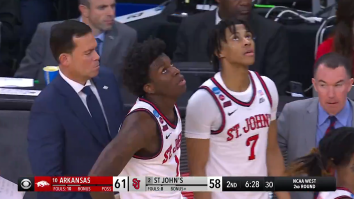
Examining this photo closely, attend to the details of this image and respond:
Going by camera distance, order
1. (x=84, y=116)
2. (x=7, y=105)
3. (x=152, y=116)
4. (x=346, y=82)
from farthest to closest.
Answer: (x=7, y=105) → (x=346, y=82) → (x=84, y=116) → (x=152, y=116)

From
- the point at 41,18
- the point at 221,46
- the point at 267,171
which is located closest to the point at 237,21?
the point at 221,46

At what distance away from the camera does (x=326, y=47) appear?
157 inches

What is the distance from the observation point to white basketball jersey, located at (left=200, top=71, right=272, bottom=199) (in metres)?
3.12

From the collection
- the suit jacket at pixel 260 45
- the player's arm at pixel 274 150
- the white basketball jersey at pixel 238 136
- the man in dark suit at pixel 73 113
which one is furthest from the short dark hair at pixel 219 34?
the suit jacket at pixel 260 45

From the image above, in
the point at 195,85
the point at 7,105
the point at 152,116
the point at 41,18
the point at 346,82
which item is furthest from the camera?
the point at 41,18

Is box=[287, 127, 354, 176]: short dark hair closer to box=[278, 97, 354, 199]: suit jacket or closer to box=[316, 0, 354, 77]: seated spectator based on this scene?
box=[278, 97, 354, 199]: suit jacket

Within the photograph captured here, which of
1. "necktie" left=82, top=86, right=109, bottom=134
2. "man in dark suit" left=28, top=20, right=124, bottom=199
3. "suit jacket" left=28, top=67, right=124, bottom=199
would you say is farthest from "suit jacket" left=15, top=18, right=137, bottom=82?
"suit jacket" left=28, top=67, right=124, bottom=199

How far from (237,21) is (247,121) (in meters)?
0.51

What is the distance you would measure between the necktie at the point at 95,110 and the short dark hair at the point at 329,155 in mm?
853

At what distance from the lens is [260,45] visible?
4414mm

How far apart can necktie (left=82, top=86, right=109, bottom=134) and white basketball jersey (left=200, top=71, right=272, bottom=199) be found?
1.59ft

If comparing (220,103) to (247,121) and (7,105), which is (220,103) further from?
(7,105)

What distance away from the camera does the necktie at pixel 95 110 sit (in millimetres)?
3170

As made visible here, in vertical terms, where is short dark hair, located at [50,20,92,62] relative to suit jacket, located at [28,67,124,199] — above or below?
above
